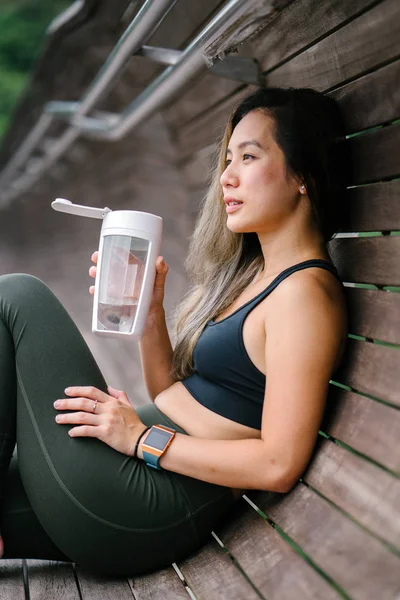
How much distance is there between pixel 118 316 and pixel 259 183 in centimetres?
43

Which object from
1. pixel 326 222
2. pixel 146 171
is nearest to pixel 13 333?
pixel 326 222

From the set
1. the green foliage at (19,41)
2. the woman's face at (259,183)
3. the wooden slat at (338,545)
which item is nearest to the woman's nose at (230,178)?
the woman's face at (259,183)

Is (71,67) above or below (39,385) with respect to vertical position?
above

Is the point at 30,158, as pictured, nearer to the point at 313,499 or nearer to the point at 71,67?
the point at 71,67

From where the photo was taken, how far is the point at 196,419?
5.09 feet

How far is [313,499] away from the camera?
132cm

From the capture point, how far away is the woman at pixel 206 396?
4.40 feet

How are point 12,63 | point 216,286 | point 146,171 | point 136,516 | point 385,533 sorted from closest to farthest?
point 385,533 < point 136,516 < point 216,286 < point 146,171 < point 12,63

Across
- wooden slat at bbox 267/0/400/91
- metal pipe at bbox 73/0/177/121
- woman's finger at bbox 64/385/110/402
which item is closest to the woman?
woman's finger at bbox 64/385/110/402

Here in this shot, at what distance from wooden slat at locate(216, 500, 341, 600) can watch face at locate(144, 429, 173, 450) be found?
251 millimetres

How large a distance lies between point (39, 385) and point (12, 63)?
4942 millimetres

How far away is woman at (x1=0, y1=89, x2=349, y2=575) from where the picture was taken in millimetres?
1340

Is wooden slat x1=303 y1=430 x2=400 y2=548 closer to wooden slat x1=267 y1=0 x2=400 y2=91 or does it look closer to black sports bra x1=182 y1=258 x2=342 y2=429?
black sports bra x1=182 y1=258 x2=342 y2=429

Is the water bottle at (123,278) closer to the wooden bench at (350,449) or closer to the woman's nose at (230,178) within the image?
the woman's nose at (230,178)
